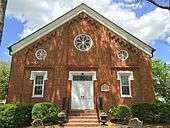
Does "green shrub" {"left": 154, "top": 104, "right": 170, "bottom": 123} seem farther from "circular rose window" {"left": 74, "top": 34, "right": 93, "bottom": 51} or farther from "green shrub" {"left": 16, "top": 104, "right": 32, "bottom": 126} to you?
"green shrub" {"left": 16, "top": 104, "right": 32, "bottom": 126}

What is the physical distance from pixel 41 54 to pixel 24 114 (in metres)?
5.68

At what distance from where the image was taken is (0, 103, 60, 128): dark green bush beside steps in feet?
61.7

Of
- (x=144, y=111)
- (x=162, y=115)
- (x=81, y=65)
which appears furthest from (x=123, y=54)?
(x=162, y=115)

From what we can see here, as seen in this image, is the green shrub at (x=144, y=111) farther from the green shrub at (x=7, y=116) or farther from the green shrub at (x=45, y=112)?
the green shrub at (x=7, y=116)

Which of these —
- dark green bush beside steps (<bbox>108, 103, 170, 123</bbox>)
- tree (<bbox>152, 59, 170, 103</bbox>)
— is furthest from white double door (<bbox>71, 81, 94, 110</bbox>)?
tree (<bbox>152, 59, 170, 103</bbox>)

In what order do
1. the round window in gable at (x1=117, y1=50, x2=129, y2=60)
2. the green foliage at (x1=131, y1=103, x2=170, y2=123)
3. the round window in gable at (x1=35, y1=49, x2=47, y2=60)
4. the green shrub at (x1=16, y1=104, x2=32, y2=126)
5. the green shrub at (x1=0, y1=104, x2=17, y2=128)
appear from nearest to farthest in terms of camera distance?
the green shrub at (x1=0, y1=104, x2=17, y2=128)
the green shrub at (x1=16, y1=104, x2=32, y2=126)
the green foliage at (x1=131, y1=103, x2=170, y2=123)
the round window in gable at (x1=35, y1=49, x2=47, y2=60)
the round window in gable at (x1=117, y1=50, x2=129, y2=60)

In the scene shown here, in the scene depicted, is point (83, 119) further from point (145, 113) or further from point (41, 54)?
point (41, 54)

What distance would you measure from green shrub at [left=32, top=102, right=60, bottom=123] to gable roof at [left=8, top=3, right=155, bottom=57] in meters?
5.82

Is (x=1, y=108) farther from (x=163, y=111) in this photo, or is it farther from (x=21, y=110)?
(x=163, y=111)

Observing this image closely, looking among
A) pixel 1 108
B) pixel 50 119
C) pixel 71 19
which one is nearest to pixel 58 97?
pixel 50 119

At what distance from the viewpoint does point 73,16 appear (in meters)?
24.4

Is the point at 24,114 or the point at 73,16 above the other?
the point at 73,16

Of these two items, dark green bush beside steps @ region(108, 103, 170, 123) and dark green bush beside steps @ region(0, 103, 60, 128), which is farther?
dark green bush beside steps @ region(108, 103, 170, 123)

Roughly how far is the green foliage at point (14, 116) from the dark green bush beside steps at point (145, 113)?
5.93 m
